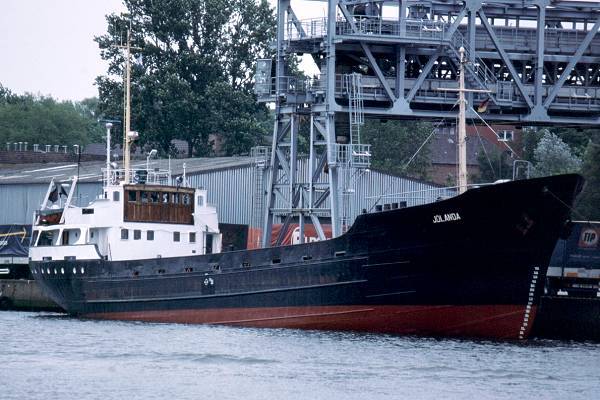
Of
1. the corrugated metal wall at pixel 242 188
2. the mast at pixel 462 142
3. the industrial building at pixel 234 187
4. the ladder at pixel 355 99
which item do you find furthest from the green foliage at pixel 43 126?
the mast at pixel 462 142

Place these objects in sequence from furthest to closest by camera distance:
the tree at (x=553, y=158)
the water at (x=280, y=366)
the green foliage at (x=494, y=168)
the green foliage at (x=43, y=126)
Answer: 1. the green foliage at (x=43, y=126)
2. the green foliage at (x=494, y=168)
3. the tree at (x=553, y=158)
4. the water at (x=280, y=366)

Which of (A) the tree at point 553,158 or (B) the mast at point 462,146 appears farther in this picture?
(A) the tree at point 553,158

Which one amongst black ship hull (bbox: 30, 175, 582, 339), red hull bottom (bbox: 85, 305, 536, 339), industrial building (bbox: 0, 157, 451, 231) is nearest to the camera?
black ship hull (bbox: 30, 175, 582, 339)

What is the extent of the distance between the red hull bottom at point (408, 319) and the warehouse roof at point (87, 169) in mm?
17428

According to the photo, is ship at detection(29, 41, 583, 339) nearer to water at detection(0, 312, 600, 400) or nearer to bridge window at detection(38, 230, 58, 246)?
water at detection(0, 312, 600, 400)

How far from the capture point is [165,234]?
58.0m

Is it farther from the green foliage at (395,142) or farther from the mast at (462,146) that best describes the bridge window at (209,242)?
the green foliage at (395,142)

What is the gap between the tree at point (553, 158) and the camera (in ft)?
275

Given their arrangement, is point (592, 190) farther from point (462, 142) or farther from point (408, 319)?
point (462, 142)

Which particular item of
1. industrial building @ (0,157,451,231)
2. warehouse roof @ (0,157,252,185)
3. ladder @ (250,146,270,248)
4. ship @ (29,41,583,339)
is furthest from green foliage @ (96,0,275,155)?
ship @ (29,41,583,339)

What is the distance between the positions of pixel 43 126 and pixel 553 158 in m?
66.4

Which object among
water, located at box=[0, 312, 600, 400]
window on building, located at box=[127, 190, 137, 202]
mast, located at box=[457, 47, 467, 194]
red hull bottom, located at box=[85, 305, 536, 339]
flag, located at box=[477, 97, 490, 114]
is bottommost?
water, located at box=[0, 312, 600, 400]

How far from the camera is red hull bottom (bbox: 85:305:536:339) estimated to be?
48188mm

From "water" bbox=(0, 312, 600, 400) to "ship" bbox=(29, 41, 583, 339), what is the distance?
1035 mm
